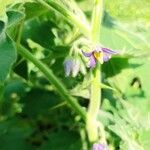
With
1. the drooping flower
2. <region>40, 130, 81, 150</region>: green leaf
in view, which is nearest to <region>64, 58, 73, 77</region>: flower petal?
the drooping flower

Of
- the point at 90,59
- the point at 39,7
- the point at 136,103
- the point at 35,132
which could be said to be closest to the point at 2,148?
the point at 35,132

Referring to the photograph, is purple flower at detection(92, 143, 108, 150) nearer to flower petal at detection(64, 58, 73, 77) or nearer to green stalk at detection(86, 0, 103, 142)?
green stalk at detection(86, 0, 103, 142)

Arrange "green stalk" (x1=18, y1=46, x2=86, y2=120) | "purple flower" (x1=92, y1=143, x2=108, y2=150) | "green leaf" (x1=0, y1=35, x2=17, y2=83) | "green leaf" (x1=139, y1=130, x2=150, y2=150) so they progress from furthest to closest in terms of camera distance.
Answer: "green leaf" (x1=139, y1=130, x2=150, y2=150) < "green stalk" (x1=18, y1=46, x2=86, y2=120) < "purple flower" (x1=92, y1=143, x2=108, y2=150) < "green leaf" (x1=0, y1=35, x2=17, y2=83)

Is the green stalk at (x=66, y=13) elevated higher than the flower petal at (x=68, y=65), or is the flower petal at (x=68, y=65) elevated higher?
the green stalk at (x=66, y=13)

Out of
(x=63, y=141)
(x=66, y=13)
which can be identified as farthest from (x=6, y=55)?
(x=63, y=141)

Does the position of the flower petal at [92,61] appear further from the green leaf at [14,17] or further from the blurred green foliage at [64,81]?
the green leaf at [14,17]

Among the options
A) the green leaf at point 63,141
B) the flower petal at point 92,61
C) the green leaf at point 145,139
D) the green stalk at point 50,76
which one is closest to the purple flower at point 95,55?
the flower petal at point 92,61

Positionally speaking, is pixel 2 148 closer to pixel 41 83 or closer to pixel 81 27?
pixel 41 83
